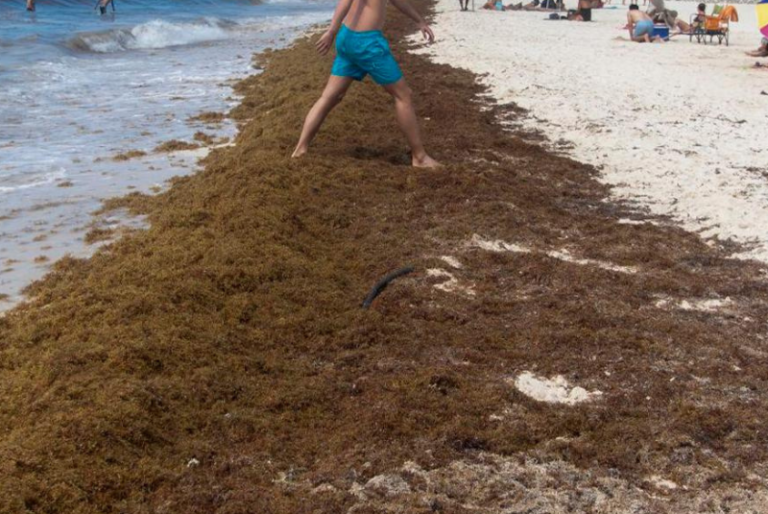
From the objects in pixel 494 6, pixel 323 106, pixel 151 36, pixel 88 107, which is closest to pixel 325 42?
pixel 323 106

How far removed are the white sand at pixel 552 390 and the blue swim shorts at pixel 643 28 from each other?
16.7 meters

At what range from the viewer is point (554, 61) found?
1540 centimetres

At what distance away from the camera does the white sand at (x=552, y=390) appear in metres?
3.83

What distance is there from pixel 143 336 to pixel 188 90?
1102cm

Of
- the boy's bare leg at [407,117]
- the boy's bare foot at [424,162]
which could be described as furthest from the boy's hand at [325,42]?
the boy's bare foot at [424,162]

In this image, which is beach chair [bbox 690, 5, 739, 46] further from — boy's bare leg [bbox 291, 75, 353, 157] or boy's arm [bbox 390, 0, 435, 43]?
boy's bare leg [bbox 291, 75, 353, 157]

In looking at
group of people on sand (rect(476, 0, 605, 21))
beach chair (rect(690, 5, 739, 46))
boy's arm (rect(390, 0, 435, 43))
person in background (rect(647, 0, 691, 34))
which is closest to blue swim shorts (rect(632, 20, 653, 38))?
beach chair (rect(690, 5, 739, 46))

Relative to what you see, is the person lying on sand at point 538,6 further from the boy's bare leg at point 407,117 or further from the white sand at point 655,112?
the boy's bare leg at point 407,117

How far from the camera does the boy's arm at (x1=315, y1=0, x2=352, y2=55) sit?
683 cm

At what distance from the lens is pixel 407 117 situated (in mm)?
7438

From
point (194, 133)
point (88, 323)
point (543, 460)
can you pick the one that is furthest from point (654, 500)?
point (194, 133)

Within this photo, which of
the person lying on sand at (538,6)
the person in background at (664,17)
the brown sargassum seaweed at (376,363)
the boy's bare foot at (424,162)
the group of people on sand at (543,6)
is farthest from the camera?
the person lying on sand at (538,6)

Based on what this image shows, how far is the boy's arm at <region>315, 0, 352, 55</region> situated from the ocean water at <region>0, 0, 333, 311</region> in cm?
214

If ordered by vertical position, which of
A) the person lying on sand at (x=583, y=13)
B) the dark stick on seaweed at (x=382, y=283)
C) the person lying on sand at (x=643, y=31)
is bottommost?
the dark stick on seaweed at (x=382, y=283)
